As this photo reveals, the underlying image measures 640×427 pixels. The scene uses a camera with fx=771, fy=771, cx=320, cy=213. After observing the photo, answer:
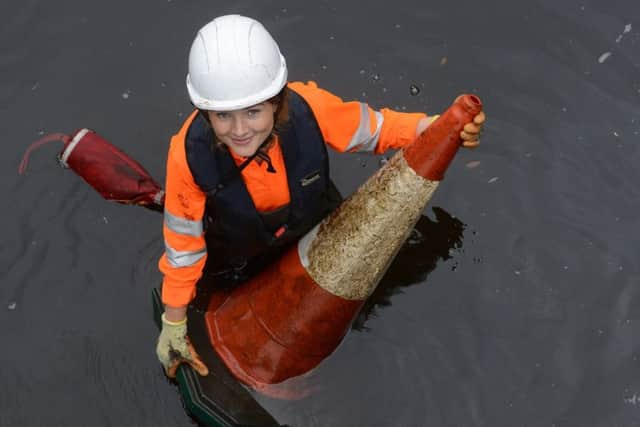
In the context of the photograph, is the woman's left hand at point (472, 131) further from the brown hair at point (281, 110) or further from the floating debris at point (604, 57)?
the floating debris at point (604, 57)

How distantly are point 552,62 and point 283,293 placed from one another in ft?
8.81

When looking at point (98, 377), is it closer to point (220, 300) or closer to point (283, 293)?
point (220, 300)

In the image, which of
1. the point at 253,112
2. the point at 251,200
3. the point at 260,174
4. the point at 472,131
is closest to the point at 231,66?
the point at 253,112

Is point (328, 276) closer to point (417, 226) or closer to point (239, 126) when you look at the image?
point (239, 126)

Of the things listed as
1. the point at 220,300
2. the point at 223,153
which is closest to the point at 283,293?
the point at 220,300

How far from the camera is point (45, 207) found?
4801 millimetres

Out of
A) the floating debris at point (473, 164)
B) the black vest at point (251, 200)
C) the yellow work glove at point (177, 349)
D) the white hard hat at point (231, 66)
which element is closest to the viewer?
the white hard hat at point (231, 66)

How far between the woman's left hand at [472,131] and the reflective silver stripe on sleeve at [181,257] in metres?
1.29

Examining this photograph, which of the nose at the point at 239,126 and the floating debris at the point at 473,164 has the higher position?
the nose at the point at 239,126

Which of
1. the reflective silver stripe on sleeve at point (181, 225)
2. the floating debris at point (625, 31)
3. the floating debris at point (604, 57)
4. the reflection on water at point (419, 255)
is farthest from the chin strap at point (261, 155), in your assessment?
the floating debris at point (625, 31)

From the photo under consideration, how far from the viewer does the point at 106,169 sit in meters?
4.13

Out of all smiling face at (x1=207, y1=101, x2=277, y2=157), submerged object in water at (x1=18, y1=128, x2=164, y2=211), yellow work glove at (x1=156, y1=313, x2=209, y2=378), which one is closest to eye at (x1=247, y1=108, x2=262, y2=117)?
smiling face at (x1=207, y1=101, x2=277, y2=157)

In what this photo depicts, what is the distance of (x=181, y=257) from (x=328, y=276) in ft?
2.16

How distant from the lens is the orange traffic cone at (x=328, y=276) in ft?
10.0
